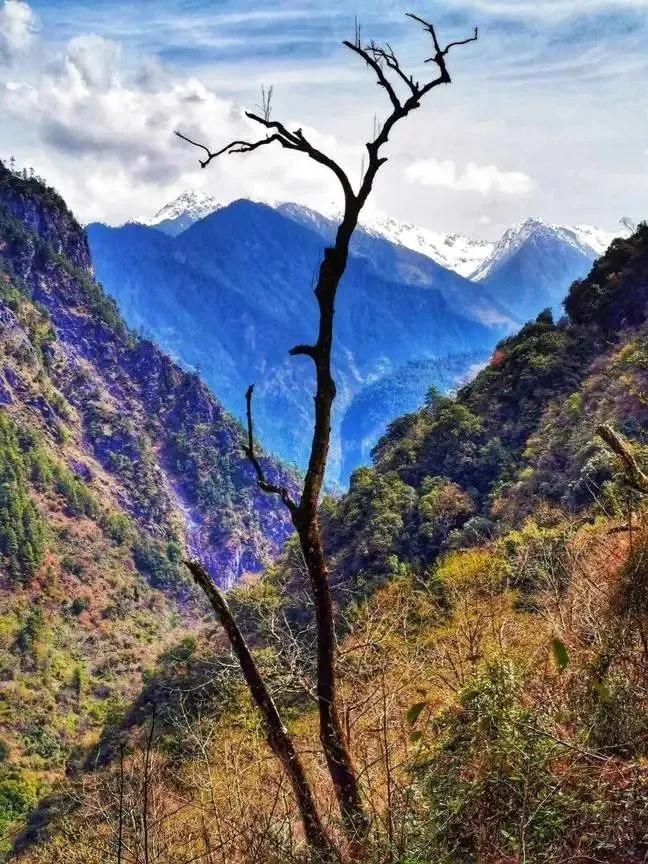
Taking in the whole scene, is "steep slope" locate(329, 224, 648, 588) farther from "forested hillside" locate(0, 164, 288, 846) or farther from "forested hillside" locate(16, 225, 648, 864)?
"forested hillside" locate(0, 164, 288, 846)

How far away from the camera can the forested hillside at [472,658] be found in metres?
6.12

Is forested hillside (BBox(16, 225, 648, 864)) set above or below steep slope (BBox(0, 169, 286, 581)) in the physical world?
below

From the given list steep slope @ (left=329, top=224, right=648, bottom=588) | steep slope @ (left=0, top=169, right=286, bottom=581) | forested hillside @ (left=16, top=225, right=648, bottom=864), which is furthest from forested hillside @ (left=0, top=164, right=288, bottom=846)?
forested hillside @ (left=16, top=225, right=648, bottom=864)

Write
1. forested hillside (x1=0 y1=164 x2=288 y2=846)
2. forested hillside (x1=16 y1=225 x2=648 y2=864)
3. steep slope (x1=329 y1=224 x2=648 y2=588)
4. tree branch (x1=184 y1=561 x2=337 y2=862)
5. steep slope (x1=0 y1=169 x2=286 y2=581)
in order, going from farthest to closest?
steep slope (x1=0 y1=169 x2=286 y2=581) < forested hillside (x1=0 y1=164 x2=288 y2=846) < steep slope (x1=329 y1=224 x2=648 y2=588) < tree branch (x1=184 y1=561 x2=337 y2=862) < forested hillside (x1=16 y1=225 x2=648 y2=864)

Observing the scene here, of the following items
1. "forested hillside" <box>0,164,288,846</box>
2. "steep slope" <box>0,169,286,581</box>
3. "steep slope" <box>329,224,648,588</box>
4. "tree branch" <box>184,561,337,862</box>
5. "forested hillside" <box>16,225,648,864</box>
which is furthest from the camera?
"steep slope" <box>0,169,286,581</box>

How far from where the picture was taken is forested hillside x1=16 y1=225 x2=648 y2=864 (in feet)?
20.1

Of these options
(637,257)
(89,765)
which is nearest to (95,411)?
(89,765)

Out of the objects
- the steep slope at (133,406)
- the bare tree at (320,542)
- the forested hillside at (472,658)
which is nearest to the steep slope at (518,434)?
the forested hillside at (472,658)

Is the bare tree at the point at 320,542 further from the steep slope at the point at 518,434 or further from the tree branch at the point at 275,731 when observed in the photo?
the steep slope at the point at 518,434

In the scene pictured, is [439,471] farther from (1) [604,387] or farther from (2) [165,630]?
(2) [165,630]

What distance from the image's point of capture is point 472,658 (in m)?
11.2

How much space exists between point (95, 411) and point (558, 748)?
106m

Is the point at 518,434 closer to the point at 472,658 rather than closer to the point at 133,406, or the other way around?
the point at 472,658

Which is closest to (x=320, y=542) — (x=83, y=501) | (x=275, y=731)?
(x=275, y=731)
